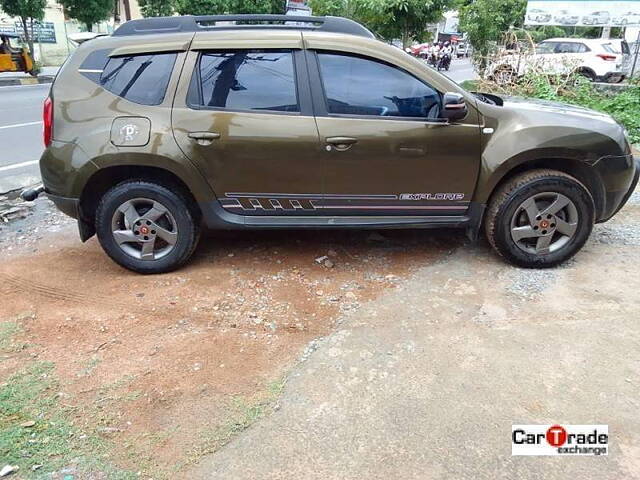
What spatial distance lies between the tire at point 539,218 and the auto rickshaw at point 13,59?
22.0 meters

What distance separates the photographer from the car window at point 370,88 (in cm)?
369

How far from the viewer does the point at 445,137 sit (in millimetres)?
3697

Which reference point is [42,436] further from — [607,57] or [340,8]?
[607,57]

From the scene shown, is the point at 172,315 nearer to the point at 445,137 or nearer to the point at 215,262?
the point at 215,262

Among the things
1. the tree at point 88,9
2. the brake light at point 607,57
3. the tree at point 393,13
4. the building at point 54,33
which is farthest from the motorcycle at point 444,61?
the tree at point 393,13

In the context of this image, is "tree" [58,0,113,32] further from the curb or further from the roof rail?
the roof rail

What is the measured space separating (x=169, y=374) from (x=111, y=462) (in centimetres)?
63

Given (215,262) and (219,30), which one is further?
(215,262)

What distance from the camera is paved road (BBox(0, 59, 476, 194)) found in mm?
6270

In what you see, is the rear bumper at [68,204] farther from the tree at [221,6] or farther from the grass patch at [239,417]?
the tree at [221,6]

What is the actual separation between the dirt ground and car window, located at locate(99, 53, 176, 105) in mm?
1317

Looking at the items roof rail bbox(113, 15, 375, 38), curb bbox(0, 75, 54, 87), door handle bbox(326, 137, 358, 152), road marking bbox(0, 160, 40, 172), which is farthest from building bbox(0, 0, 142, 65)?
door handle bbox(326, 137, 358, 152)

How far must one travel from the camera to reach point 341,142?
3654mm

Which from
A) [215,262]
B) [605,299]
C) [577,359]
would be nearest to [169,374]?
[215,262]
